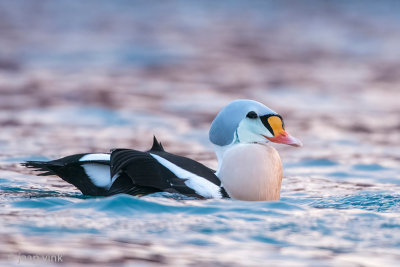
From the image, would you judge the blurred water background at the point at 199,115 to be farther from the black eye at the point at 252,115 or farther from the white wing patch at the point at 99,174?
the black eye at the point at 252,115

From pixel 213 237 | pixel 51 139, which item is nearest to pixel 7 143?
pixel 51 139

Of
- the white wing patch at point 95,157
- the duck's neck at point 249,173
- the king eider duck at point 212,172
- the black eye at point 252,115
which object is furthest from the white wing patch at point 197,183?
the black eye at point 252,115

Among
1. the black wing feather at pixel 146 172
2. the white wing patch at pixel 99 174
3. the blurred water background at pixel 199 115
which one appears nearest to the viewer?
the blurred water background at pixel 199 115

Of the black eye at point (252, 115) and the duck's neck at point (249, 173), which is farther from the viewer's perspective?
the black eye at point (252, 115)

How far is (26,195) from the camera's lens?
19.8 feet

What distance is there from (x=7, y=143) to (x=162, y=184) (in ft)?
13.4

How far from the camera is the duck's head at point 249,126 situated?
5.82m

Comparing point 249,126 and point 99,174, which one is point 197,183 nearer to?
point 249,126

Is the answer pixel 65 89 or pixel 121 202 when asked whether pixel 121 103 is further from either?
pixel 121 202

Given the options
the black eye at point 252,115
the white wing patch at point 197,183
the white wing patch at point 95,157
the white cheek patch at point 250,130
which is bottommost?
the white wing patch at point 197,183

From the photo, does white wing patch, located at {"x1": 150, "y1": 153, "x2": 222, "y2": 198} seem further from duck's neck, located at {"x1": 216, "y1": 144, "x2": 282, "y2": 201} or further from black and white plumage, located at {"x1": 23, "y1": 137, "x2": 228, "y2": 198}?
duck's neck, located at {"x1": 216, "y1": 144, "x2": 282, "y2": 201}

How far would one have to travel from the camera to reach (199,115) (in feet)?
36.8

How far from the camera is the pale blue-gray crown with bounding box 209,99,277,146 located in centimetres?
582

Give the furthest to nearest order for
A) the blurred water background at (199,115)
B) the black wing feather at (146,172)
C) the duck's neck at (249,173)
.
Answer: the duck's neck at (249,173) < the black wing feather at (146,172) < the blurred water background at (199,115)
